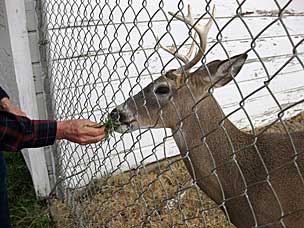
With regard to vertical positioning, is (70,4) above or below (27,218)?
above

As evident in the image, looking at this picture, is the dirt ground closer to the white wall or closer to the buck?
the white wall

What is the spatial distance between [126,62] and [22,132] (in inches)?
61.8

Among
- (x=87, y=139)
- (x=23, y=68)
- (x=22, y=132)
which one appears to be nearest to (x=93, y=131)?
(x=87, y=139)

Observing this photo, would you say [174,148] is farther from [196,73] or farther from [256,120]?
[196,73]

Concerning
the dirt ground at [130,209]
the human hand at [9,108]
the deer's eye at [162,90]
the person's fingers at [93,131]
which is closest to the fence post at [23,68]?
the dirt ground at [130,209]

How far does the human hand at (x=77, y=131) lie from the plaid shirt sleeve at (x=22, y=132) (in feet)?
0.11

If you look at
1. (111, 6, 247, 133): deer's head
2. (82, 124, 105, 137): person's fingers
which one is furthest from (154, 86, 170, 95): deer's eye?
(82, 124, 105, 137): person's fingers

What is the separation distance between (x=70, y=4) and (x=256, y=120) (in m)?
2.22

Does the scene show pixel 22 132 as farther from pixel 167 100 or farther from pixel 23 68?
pixel 23 68

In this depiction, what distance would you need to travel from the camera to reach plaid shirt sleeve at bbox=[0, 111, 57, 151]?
188cm

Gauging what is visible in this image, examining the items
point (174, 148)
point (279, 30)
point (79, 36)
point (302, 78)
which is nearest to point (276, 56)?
point (279, 30)

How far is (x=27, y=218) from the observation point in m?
3.34

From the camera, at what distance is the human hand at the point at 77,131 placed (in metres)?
2.00

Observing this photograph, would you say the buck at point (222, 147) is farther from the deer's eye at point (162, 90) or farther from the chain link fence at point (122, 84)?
the chain link fence at point (122, 84)
